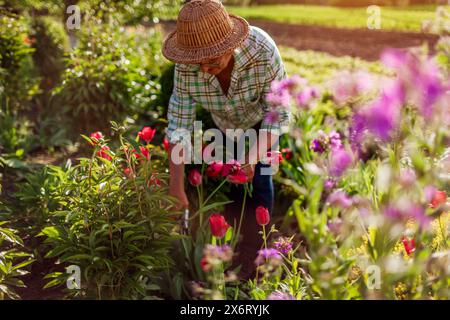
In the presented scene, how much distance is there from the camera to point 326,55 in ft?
25.2

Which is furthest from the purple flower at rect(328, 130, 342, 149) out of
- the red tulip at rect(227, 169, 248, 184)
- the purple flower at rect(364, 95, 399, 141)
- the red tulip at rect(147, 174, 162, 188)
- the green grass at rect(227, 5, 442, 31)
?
the green grass at rect(227, 5, 442, 31)

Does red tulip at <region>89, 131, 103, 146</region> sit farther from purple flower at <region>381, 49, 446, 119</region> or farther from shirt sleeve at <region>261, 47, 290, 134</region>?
purple flower at <region>381, 49, 446, 119</region>

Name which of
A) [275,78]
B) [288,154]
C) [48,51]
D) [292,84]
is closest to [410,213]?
[292,84]

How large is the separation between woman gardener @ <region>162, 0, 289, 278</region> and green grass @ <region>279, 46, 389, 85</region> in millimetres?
2745

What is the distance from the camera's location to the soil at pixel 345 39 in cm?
734

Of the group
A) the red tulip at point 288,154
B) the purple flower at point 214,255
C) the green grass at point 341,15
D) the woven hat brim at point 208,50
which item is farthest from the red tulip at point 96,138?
the green grass at point 341,15

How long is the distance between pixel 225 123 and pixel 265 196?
45 cm

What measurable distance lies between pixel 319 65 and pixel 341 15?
543 centimetres

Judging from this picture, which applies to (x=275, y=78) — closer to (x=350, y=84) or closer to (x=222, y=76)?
(x=222, y=76)

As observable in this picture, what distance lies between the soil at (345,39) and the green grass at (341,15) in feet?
0.53
